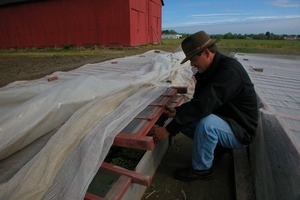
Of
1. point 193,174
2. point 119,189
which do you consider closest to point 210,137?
point 193,174

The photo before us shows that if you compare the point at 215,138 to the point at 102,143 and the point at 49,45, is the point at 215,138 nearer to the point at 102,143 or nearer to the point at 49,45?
the point at 102,143

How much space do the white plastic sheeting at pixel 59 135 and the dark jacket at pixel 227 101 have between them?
0.50 metres

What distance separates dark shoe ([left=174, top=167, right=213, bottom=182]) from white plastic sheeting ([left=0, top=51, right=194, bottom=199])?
75 centimetres

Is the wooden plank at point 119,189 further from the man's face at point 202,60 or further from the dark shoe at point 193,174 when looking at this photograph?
the man's face at point 202,60

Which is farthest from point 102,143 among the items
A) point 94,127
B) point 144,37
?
point 144,37

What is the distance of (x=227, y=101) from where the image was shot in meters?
2.15

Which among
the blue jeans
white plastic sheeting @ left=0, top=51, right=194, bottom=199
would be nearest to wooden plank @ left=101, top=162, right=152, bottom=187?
white plastic sheeting @ left=0, top=51, right=194, bottom=199

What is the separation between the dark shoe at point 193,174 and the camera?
2.36 meters

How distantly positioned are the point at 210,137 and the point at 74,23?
52.8 feet

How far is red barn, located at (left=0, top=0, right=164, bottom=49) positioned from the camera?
1552cm

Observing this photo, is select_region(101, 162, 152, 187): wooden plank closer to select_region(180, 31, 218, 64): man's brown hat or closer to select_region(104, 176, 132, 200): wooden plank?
select_region(104, 176, 132, 200): wooden plank

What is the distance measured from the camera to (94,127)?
1839mm

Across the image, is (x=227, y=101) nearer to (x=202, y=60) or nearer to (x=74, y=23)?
(x=202, y=60)

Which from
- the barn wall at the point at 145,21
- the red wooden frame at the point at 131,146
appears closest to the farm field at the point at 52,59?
the barn wall at the point at 145,21
